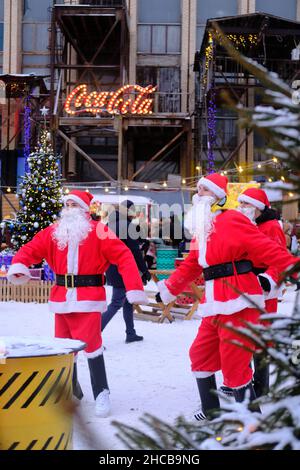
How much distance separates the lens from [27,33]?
30.1 meters

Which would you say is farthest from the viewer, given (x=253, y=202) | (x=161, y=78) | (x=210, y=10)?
(x=210, y=10)

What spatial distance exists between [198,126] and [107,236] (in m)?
23.3

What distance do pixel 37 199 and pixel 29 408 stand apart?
1253 centimetres

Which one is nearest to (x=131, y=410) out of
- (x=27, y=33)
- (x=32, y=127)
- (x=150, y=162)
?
(x=150, y=162)

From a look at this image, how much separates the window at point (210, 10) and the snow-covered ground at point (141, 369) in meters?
21.5

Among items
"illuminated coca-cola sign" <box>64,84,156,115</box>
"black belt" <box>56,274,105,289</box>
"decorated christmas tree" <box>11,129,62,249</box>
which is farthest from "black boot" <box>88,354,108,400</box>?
"illuminated coca-cola sign" <box>64,84,156,115</box>

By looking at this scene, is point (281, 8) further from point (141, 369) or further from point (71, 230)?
point (71, 230)

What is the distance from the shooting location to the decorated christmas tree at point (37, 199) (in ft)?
48.6

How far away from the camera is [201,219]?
4.52m

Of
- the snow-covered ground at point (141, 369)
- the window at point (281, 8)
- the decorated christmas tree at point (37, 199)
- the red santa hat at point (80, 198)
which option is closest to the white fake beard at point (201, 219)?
the red santa hat at point (80, 198)

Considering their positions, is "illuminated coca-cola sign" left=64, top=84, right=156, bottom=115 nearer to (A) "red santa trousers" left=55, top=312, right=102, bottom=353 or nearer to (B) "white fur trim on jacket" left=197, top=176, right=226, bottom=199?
(A) "red santa trousers" left=55, top=312, right=102, bottom=353

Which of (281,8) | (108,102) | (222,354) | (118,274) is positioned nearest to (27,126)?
(108,102)

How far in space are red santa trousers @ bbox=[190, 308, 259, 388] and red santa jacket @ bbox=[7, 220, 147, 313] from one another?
33.7 inches
